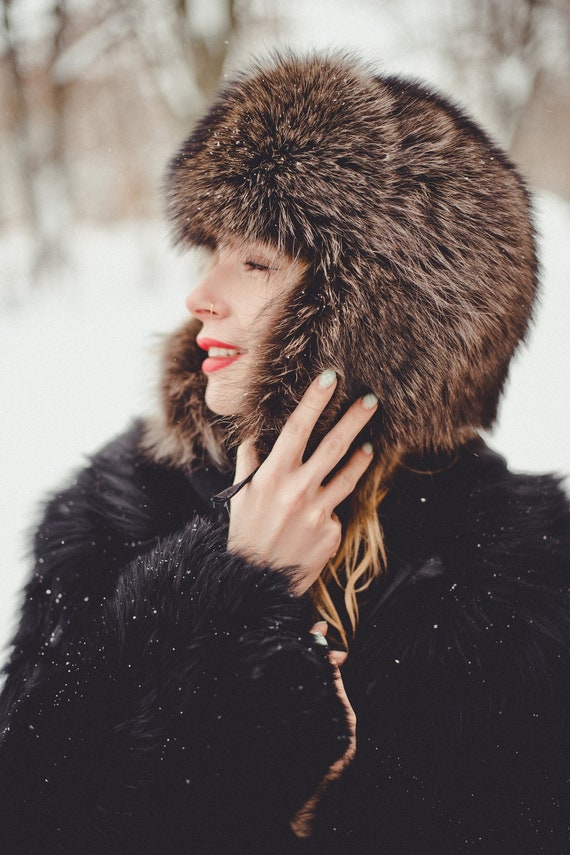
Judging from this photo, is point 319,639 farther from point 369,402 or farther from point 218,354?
point 218,354

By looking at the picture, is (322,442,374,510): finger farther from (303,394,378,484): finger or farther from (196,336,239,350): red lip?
(196,336,239,350): red lip

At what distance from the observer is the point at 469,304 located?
3.87 feet

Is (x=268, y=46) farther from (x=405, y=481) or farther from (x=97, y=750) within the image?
(x=97, y=750)

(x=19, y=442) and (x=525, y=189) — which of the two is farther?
(x=19, y=442)

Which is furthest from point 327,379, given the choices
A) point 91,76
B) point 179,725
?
point 91,76

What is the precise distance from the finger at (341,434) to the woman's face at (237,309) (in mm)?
219

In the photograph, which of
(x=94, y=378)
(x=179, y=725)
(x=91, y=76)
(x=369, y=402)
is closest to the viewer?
(x=179, y=725)

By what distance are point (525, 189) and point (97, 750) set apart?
1574 millimetres

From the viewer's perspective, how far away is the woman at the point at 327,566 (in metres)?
0.94

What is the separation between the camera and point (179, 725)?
94 cm

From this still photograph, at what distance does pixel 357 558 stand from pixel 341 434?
36 cm

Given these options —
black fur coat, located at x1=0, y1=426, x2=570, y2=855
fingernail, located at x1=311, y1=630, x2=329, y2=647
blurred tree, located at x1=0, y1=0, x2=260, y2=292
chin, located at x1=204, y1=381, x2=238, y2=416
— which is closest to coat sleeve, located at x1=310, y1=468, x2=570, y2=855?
black fur coat, located at x1=0, y1=426, x2=570, y2=855

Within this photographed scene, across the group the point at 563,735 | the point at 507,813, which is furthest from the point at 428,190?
the point at 507,813

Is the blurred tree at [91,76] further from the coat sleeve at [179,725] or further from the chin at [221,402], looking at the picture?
the coat sleeve at [179,725]
